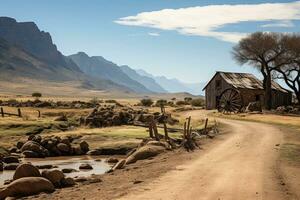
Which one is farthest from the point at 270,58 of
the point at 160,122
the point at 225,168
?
the point at 225,168

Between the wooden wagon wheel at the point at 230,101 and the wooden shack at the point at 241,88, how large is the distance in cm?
93

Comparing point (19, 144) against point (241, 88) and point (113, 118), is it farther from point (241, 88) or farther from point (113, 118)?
point (241, 88)

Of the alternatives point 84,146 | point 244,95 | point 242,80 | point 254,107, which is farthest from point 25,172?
point 242,80

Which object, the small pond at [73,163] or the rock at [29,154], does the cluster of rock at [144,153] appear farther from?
the rock at [29,154]

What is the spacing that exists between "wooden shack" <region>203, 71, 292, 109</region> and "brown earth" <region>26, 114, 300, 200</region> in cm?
4310

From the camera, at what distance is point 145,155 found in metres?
28.6

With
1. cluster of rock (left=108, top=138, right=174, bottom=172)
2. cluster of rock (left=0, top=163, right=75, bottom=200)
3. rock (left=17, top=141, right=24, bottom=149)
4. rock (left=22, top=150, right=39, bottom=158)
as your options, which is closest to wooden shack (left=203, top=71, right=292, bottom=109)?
rock (left=17, top=141, right=24, bottom=149)

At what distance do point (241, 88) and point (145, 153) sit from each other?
45.4 metres

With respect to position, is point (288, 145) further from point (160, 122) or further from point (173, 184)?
point (160, 122)

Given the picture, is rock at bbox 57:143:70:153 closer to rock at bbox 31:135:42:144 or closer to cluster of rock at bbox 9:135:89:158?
cluster of rock at bbox 9:135:89:158

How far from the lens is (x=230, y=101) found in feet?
231

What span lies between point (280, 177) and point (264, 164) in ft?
10.3

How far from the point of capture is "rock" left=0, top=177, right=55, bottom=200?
18812mm

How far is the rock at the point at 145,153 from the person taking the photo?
28.0m
